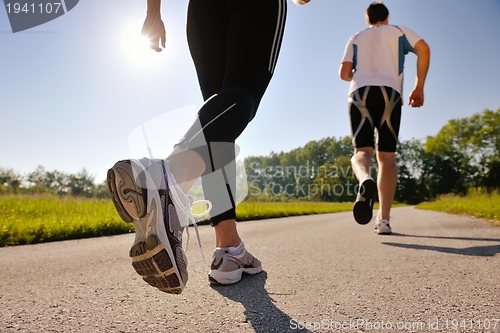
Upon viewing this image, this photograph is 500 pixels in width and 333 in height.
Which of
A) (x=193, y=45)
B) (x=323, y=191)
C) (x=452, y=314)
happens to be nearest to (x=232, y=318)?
(x=452, y=314)

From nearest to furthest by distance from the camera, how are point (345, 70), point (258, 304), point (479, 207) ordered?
point (258, 304), point (345, 70), point (479, 207)

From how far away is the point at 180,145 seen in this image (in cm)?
112

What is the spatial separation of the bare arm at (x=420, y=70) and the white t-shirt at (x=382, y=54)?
0.08 metres

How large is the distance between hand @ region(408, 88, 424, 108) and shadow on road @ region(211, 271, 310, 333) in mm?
2517

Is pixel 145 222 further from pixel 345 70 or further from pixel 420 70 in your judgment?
pixel 420 70

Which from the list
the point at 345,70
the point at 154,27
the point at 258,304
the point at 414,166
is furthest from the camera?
the point at 414,166

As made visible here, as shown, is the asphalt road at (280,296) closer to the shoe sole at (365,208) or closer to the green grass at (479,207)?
the shoe sole at (365,208)

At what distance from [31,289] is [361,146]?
2807mm

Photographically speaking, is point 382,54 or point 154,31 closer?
point 154,31

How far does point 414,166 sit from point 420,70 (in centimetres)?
7144

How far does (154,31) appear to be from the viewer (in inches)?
69.1

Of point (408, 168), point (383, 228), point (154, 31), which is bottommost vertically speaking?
point (408, 168)

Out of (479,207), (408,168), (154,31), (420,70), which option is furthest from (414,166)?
(154,31)

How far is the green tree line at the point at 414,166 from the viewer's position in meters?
48.1
